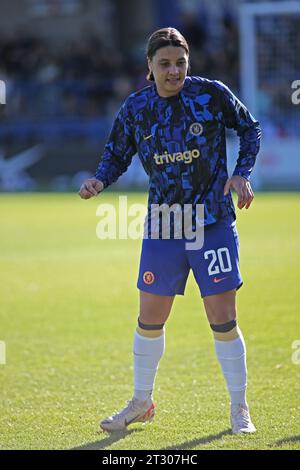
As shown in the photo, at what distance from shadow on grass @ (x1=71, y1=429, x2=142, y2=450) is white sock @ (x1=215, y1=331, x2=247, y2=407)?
606mm

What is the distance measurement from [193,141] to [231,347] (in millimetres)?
1185

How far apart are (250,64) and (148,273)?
1712cm

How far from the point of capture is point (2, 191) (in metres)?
24.4

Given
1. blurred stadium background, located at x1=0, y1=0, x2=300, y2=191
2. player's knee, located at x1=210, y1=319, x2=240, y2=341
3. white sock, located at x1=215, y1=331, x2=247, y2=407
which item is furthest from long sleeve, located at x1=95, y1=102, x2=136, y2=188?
blurred stadium background, located at x1=0, y1=0, x2=300, y2=191

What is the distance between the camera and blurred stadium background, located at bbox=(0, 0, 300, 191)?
22469 millimetres

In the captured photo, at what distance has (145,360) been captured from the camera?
18.8ft

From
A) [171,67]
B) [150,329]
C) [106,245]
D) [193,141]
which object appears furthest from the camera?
[106,245]

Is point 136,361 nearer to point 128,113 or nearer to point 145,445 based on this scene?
point 145,445

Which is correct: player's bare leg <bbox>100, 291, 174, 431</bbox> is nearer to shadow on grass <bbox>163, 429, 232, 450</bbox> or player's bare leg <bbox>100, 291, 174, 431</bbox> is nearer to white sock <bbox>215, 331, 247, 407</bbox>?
white sock <bbox>215, 331, 247, 407</bbox>

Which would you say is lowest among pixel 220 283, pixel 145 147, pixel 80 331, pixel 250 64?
pixel 80 331

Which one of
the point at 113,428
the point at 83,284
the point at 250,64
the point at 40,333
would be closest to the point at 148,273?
the point at 113,428

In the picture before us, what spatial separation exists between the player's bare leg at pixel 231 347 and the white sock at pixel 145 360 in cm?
A: 37

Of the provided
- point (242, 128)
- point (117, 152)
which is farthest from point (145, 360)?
point (242, 128)

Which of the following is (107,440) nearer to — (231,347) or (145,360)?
(145,360)
